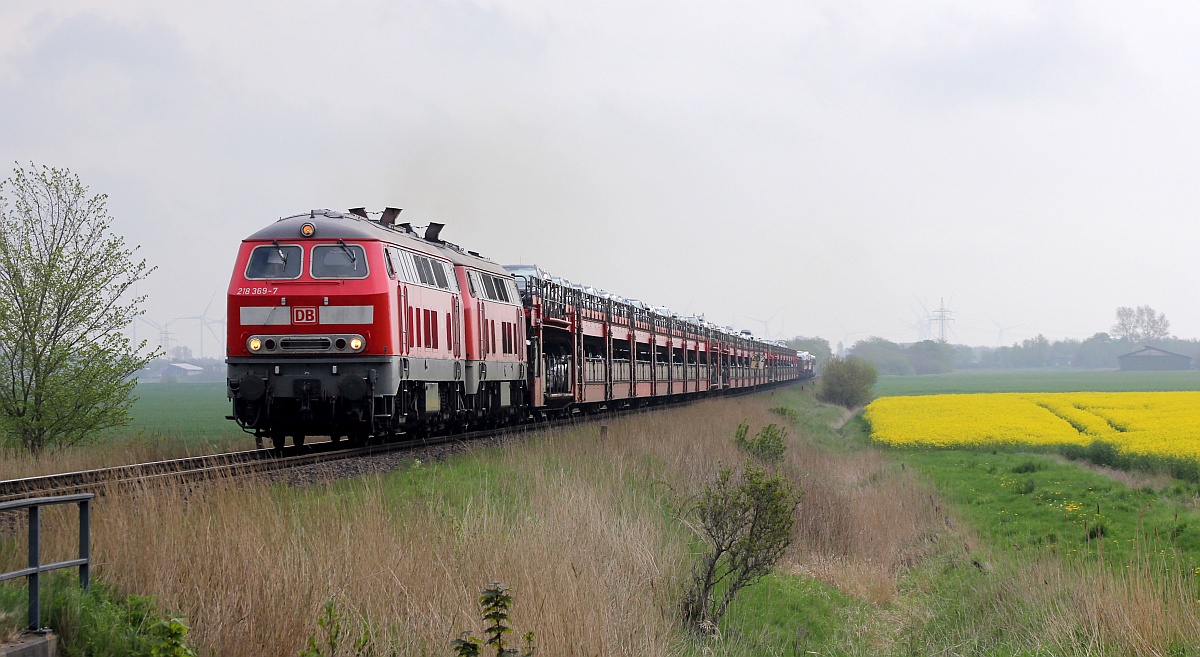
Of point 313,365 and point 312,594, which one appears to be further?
point 313,365

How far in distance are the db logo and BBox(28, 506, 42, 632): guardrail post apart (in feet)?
33.8

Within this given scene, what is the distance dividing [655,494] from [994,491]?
34.8ft

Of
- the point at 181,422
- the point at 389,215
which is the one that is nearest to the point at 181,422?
the point at 181,422

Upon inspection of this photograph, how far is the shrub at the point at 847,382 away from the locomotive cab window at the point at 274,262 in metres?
72.7

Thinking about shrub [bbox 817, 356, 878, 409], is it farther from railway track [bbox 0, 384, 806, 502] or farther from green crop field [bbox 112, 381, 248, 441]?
railway track [bbox 0, 384, 806, 502]

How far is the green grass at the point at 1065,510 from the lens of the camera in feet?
54.8

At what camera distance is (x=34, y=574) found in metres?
6.22

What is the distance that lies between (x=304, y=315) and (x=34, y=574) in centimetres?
1059

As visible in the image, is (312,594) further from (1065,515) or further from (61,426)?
(1065,515)

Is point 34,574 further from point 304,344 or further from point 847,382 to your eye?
point 847,382

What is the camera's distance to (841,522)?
685 inches

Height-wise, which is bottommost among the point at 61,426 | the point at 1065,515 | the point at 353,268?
the point at 1065,515

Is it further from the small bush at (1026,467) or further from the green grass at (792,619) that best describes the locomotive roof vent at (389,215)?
the small bush at (1026,467)

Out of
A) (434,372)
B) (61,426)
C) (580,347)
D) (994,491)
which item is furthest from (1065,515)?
(61,426)
